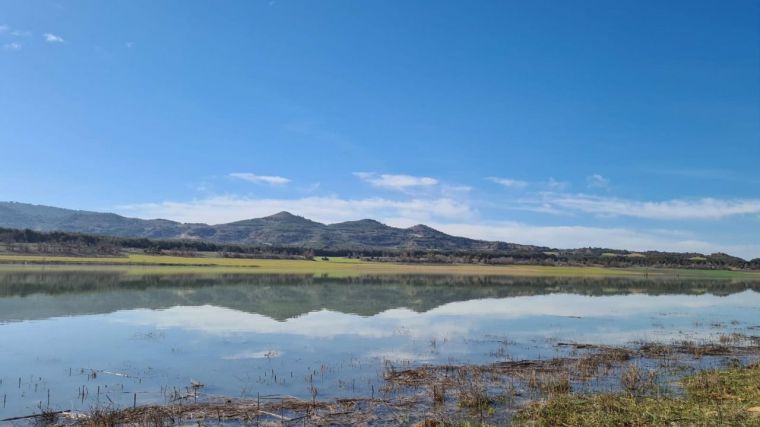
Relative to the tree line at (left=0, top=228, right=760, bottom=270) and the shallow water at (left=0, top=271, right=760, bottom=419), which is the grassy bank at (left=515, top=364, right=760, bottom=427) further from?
the tree line at (left=0, top=228, right=760, bottom=270)

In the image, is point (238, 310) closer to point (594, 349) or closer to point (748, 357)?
point (594, 349)

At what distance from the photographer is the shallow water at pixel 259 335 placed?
14078 millimetres

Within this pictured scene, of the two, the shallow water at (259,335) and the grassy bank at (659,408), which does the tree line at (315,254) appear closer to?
the shallow water at (259,335)

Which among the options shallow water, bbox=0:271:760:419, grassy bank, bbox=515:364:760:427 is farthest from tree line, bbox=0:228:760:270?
grassy bank, bbox=515:364:760:427

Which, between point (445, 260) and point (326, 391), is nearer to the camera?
point (326, 391)

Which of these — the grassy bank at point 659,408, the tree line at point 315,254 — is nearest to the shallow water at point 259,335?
the grassy bank at point 659,408

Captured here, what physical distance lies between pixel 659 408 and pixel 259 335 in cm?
1566

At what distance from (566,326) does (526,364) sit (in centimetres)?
1289

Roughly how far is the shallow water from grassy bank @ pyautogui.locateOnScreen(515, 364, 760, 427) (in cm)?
457

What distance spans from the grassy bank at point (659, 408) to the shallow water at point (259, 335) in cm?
457

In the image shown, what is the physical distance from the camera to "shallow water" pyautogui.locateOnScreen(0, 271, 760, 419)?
1408cm

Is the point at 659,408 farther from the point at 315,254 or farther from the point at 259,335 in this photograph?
the point at 315,254

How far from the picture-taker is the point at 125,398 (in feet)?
41.2

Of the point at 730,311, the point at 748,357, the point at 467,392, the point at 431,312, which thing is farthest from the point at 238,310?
the point at 730,311
